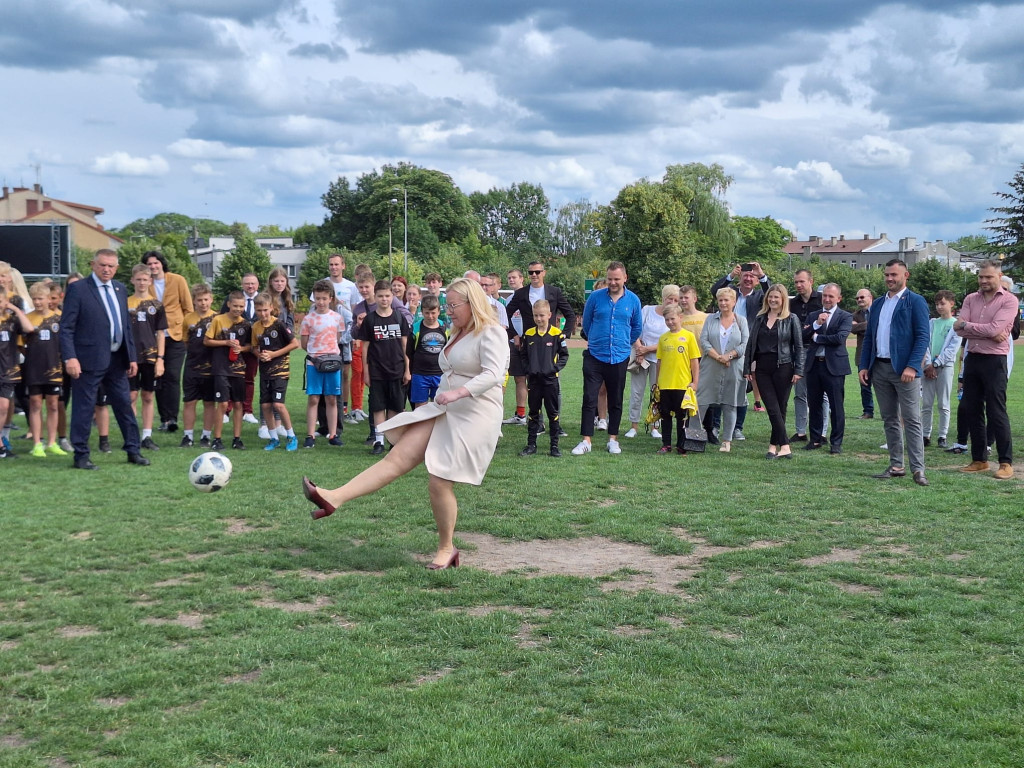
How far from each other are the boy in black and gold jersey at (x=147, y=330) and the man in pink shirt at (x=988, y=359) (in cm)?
935

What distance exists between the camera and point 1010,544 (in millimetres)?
7152

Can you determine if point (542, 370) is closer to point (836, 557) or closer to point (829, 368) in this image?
point (829, 368)

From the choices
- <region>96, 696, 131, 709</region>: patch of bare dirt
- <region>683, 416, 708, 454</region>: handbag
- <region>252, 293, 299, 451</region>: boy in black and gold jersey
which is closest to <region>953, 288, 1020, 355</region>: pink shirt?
<region>683, 416, 708, 454</region>: handbag

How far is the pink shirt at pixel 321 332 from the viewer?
11.7 meters

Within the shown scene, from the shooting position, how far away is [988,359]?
33.3 ft

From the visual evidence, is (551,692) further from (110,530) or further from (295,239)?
(295,239)

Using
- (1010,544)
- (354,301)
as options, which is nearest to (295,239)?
(354,301)

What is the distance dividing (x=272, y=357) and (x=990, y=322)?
26.8 ft

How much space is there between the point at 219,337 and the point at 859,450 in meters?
8.34

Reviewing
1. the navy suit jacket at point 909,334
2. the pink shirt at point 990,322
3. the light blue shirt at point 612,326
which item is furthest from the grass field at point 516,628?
the light blue shirt at point 612,326

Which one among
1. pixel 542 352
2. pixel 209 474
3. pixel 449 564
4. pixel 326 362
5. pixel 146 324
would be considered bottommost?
pixel 449 564

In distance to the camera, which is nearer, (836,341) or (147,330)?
(147,330)

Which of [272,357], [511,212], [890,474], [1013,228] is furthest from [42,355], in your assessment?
[511,212]

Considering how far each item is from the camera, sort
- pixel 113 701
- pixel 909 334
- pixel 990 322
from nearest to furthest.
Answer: pixel 113 701 → pixel 909 334 → pixel 990 322
